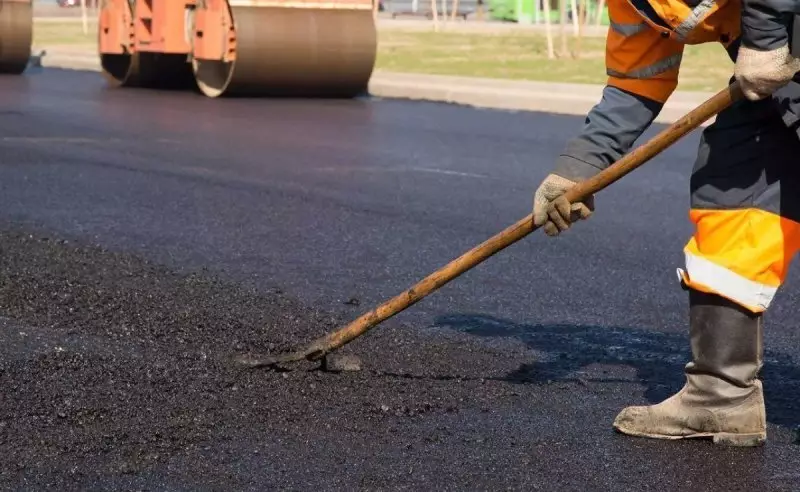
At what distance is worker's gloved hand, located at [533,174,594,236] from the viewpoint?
3920 mm

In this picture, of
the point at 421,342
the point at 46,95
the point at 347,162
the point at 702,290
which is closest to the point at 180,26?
the point at 46,95

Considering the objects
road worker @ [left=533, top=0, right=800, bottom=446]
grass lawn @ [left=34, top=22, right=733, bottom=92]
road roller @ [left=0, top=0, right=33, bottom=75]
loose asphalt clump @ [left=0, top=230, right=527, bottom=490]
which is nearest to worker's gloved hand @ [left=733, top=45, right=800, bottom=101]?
road worker @ [left=533, top=0, right=800, bottom=446]

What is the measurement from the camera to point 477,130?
42.0 ft

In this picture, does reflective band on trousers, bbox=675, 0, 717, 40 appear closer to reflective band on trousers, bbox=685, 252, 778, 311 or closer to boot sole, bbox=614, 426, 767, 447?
reflective band on trousers, bbox=685, 252, 778, 311

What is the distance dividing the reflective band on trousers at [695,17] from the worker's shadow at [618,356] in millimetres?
1135

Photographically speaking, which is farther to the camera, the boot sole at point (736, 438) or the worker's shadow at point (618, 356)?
the worker's shadow at point (618, 356)

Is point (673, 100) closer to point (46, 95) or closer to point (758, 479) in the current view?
point (46, 95)

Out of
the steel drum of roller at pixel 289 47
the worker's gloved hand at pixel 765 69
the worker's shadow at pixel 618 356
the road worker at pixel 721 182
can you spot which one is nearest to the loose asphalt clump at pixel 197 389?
the worker's shadow at pixel 618 356

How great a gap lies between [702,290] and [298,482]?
1111mm

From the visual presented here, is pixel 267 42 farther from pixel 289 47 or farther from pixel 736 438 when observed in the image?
pixel 736 438

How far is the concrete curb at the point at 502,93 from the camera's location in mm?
14617

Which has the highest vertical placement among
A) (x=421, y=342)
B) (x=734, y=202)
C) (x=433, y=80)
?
(x=734, y=202)

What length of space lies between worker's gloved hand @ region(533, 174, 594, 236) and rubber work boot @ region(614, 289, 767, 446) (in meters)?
0.37

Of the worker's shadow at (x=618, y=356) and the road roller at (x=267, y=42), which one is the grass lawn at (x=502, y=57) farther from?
the worker's shadow at (x=618, y=356)
